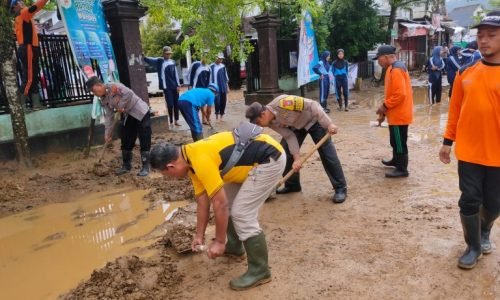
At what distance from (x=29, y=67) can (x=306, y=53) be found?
7676 millimetres

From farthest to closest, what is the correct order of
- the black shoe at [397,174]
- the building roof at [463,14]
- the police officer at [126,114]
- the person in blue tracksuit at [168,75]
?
the building roof at [463,14]
the person in blue tracksuit at [168,75]
the police officer at [126,114]
the black shoe at [397,174]

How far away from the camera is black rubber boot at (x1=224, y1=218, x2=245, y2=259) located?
3350 mm

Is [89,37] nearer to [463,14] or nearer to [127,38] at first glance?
[127,38]

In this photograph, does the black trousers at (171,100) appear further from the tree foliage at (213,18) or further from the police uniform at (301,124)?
the police uniform at (301,124)

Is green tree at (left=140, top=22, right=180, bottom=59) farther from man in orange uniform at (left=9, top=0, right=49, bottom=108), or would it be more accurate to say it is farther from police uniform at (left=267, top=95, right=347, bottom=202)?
police uniform at (left=267, top=95, right=347, bottom=202)

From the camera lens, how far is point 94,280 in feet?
10.2

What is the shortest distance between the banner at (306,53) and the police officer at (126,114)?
6802 mm

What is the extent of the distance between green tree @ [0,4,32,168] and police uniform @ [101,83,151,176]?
1316 mm

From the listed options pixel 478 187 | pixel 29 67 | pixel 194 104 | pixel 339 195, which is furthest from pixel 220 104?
pixel 478 187

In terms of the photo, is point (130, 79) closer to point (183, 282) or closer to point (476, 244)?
point (183, 282)

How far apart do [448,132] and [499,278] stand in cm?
110

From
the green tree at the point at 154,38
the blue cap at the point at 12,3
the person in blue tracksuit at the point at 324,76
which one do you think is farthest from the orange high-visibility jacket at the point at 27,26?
the green tree at the point at 154,38

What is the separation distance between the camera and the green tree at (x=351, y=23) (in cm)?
1555

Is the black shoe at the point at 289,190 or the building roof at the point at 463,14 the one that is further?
the building roof at the point at 463,14
